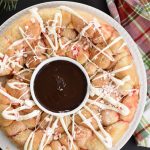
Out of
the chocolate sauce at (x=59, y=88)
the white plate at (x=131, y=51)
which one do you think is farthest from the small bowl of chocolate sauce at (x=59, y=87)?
the white plate at (x=131, y=51)

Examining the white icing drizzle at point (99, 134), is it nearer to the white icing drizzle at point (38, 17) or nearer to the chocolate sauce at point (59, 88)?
the chocolate sauce at point (59, 88)

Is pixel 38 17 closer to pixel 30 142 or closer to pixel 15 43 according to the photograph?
pixel 15 43

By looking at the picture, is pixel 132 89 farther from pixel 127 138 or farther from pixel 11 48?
pixel 11 48

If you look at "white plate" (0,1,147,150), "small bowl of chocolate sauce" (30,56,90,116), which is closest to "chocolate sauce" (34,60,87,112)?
"small bowl of chocolate sauce" (30,56,90,116)

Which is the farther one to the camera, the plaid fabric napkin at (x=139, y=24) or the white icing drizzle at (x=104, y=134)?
the plaid fabric napkin at (x=139, y=24)

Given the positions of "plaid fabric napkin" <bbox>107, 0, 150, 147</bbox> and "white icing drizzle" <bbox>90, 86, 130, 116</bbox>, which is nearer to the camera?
"white icing drizzle" <bbox>90, 86, 130, 116</bbox>

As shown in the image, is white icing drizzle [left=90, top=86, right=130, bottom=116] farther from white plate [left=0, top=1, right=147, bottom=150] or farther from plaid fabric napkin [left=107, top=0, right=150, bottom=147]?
plaid fabric napkin [left=107, top=0, right=150, bottom=147]

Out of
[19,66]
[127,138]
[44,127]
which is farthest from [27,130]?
[127,138]
